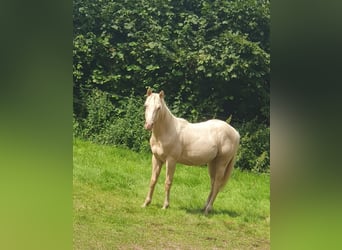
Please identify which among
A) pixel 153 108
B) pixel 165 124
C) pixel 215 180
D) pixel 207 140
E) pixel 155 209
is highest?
pixel 153 108

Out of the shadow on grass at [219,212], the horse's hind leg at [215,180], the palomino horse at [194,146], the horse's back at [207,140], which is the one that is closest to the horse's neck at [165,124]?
the palomino horse at [194,146]

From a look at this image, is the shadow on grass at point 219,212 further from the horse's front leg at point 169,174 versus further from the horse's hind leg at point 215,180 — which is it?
the horse's front leg at point 169,174

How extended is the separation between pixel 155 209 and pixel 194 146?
0.59 m

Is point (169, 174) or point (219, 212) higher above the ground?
point (169, 174)

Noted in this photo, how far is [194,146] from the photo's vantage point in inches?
151

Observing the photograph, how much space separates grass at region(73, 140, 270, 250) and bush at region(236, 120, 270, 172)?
75 mm

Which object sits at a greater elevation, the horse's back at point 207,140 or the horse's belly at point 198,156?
the horse's back at point 207,140

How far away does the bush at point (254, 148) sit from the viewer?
375 cm

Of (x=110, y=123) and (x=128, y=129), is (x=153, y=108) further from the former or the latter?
(x=110, y=123)

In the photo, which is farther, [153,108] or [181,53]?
[181,53]

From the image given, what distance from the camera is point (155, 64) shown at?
3.93 metres

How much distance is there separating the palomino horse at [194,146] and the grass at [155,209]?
0.18 ft

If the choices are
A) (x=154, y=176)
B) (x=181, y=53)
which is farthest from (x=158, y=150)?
(x=181, y=53)

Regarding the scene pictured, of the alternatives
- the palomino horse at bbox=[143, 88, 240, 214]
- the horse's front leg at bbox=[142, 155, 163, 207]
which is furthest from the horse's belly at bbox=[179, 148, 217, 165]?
the horse's front leg at bbox=[142, 155, 163, 207]
